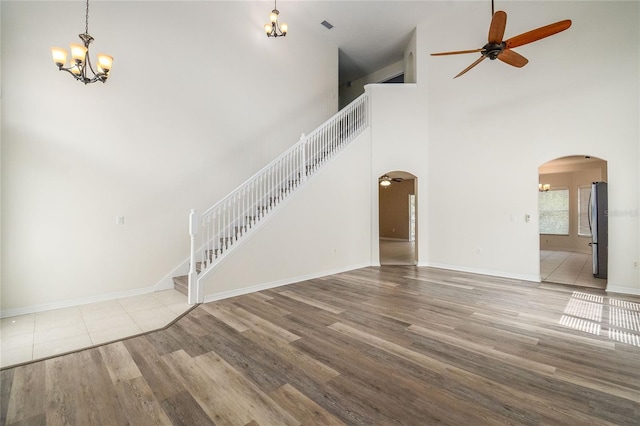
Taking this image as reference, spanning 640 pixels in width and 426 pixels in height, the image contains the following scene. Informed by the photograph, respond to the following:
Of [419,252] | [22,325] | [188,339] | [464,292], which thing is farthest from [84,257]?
[419,252]

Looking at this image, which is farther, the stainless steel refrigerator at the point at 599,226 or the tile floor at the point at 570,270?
the stainless steel refrigerator at the point at 599,226

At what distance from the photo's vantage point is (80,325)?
3.38 m

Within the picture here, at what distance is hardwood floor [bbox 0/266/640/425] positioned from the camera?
188 centimetres

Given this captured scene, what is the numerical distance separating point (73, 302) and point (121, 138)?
8.58 feet

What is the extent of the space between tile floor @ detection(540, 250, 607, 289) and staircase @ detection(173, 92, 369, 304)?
5294 mm

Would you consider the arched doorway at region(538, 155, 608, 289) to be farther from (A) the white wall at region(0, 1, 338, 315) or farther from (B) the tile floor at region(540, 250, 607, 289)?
(A) the white wall at region(0, 1, 338, 315)

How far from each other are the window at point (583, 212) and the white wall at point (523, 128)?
605 cm

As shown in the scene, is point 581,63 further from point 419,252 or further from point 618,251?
point 419,252

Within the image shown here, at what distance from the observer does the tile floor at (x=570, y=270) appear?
534 cm

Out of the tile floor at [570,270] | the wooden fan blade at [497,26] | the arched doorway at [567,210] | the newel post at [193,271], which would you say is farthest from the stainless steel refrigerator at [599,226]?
the newel post at [193,271]

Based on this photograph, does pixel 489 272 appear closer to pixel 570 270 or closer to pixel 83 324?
pixel 570 270

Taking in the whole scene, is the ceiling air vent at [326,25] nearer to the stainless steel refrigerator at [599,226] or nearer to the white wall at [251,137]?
the white wall at [251,137]

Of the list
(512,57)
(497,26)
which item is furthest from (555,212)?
(497,26)

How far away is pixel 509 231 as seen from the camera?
5.74 meters
